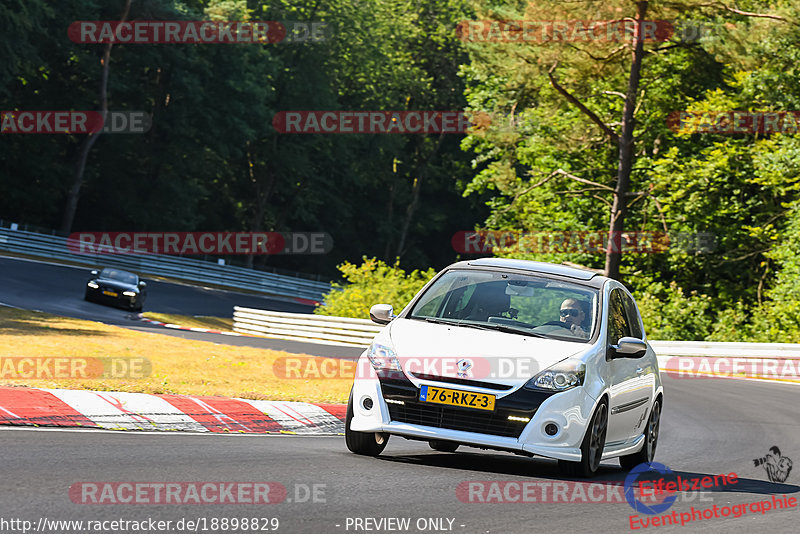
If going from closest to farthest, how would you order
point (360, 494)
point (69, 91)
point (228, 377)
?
point (360, 494), point (228, 377), point (69, 91)

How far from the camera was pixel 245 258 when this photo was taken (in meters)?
75.9

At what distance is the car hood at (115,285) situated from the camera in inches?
1491

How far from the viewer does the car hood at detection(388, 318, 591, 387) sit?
8523mm

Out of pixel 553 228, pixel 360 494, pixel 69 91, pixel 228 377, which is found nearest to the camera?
pixel 360 494

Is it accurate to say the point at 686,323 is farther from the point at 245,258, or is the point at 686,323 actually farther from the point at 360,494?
the point at 245,258

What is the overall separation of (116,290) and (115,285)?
8.6 inches

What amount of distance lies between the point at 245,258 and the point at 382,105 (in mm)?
14349

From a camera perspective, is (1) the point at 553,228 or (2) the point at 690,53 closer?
(2) the point at 690,53

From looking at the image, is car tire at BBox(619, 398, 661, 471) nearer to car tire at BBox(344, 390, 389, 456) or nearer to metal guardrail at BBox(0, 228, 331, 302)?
car tire at BBox(344, 390, 389, 456)

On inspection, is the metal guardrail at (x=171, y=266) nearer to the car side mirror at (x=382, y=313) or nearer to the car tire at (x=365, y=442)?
the car side mirror at (x=382, y=313)

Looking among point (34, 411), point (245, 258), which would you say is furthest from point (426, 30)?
point (34, 411)

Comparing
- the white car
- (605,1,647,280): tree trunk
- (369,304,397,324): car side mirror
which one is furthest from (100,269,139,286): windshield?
(369,304,397,324): car side mirror

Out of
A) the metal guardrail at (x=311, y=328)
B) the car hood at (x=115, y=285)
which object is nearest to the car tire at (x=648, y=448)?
the metal guardrail at (x=311, y=328)

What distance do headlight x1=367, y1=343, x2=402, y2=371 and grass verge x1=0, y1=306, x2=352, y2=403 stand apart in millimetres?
4280
